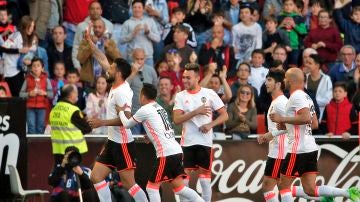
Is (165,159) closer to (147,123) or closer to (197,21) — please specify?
(147,123)

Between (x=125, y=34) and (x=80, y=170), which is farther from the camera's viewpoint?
(x=125, y=34)

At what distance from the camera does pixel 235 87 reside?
23422 mm

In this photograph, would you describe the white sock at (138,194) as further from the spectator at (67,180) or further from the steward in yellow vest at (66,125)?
A: the steward in yellow vest at (66,125)

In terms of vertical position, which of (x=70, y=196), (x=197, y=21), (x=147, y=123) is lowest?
(x=70, y=196)

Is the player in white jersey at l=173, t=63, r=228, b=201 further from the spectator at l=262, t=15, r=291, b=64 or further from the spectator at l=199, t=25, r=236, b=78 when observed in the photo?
the spectator at l=262, t=15, r=291, b=64

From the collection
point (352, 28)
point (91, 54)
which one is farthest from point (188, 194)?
point (352, 28)

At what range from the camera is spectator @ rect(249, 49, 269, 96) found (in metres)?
23.8

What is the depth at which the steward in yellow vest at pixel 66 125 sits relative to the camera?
19.8 meters

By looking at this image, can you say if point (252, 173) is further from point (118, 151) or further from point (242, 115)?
point (118, 151)

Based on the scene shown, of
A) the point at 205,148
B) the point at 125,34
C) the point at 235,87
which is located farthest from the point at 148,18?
the point at 205,148

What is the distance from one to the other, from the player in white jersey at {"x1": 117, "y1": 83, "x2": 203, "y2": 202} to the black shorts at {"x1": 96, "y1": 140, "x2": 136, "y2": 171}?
30.6 inches

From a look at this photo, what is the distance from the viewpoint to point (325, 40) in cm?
2509

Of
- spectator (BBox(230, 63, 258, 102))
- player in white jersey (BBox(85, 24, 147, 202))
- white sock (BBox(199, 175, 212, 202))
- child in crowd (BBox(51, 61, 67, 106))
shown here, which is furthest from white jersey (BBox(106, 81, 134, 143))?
spectator (BBox(230, 63, 258, 102))

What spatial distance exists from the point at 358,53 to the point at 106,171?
26.7ft
